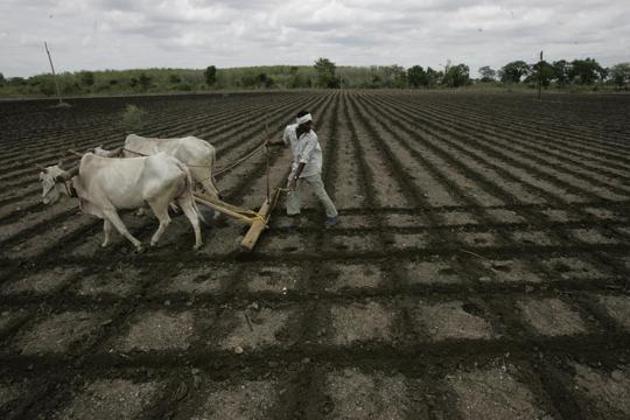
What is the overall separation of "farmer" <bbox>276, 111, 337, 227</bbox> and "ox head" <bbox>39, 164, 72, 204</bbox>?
9.44ft

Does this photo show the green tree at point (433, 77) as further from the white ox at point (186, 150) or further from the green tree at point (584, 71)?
the white ox at point (186, 150)

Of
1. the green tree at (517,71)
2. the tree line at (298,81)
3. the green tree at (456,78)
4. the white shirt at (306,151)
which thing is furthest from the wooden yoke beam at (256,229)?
the green tree at (517,71)

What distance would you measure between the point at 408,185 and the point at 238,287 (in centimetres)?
478

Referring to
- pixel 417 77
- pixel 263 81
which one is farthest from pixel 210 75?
pixel 417 77

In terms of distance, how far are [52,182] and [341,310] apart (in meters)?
4.02

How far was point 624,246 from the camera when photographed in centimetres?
523

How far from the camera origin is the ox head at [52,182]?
199 inches

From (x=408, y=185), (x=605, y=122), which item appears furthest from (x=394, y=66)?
(x=408, y=185)

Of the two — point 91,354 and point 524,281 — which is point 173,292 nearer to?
point 91,354

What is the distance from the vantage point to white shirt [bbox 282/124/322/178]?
5.60 metres

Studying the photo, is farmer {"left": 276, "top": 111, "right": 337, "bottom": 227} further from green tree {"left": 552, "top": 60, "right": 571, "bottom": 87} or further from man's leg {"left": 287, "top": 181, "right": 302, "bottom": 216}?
green tree {"left": 552, "top": 60, "right": 571, "bottom": 87}

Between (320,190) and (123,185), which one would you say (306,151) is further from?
(123,185)

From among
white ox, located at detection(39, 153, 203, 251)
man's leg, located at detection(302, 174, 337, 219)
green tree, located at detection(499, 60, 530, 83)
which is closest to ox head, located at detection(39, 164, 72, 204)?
white ox, located at detection(39, 153, 203, 251)

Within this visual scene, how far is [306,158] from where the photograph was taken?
5.60 metres
